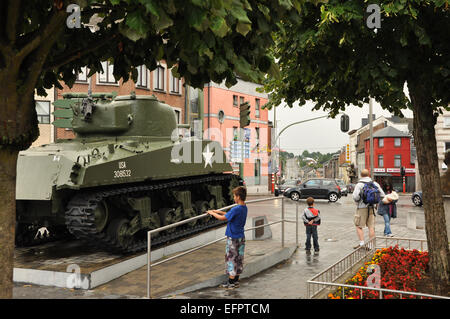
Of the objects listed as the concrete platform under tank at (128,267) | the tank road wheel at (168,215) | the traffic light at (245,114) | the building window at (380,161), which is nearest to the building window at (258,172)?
the building window at (380,161)

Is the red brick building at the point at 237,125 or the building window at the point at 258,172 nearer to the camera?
the red brick building at the point at 237,125

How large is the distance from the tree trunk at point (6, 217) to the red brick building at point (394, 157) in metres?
53.6

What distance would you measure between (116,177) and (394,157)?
2030 inches

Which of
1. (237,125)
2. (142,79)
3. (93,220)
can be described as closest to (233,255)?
(93,220)

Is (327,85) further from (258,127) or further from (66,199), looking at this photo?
(258,127)

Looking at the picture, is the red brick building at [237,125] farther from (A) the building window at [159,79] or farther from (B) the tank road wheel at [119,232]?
(B) the tank road wheel at [119,232]

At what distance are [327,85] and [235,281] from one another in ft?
12.1

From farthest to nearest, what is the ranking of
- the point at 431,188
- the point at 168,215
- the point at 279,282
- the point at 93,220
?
1. the point at 168,215
2. the point at 93,220
3. the point at 279,282
4. the point at 431,188

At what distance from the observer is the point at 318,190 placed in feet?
93.5

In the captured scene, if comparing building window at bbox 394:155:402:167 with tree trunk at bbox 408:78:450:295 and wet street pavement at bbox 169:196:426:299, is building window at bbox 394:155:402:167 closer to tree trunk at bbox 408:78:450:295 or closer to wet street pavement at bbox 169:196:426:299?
wet street pavement at bbox 169:196:426:299

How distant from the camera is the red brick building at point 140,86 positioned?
25.0 meters

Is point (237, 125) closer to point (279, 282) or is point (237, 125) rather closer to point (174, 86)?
point (174, 86)

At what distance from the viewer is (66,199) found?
356 inches
